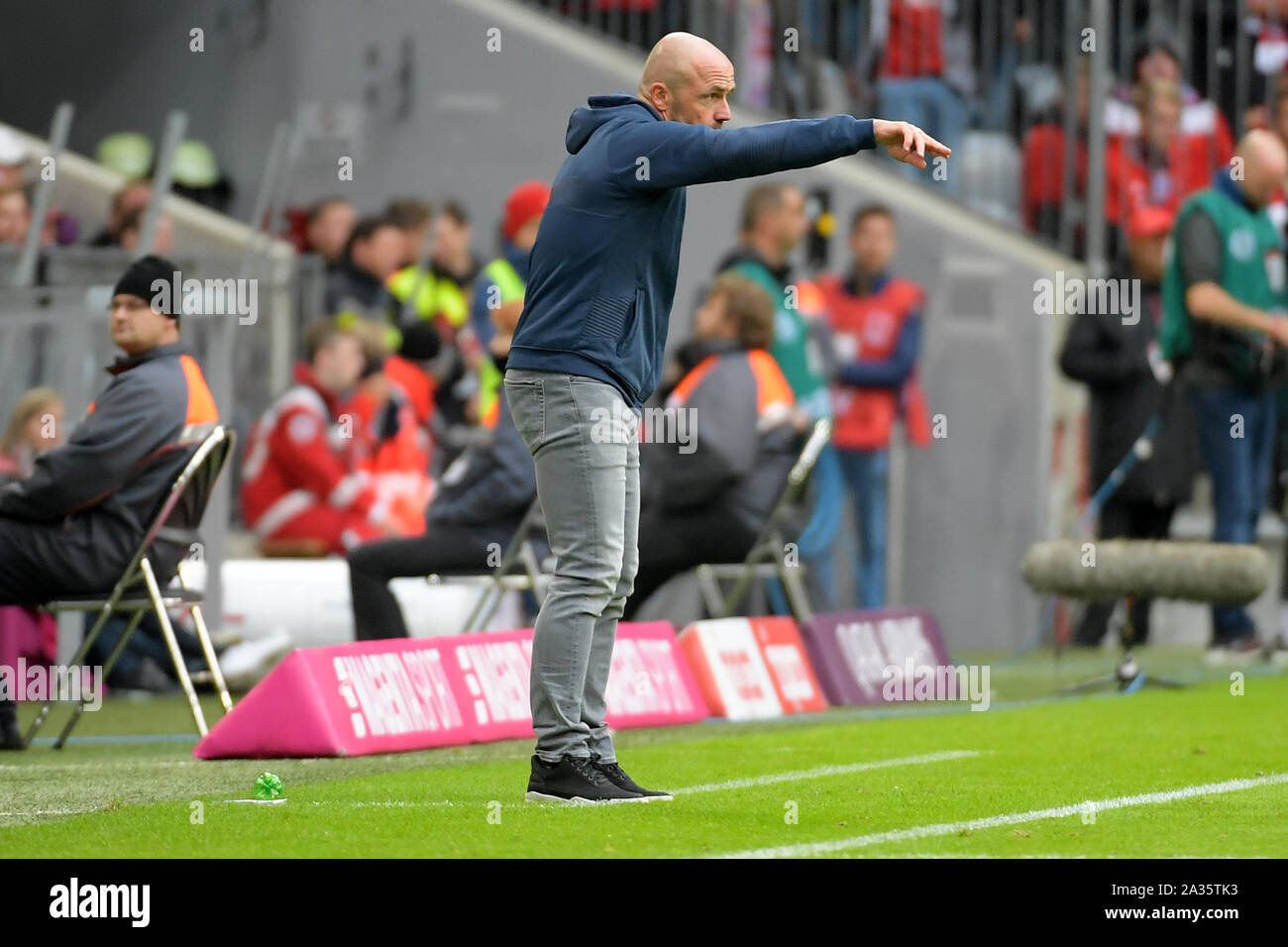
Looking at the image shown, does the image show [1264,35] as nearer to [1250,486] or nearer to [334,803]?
[1250,486]

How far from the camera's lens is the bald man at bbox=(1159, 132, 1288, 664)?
13148 mm

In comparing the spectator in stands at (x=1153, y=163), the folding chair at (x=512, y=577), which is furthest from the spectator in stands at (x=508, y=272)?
the spectator in stands at (x=1153, y=163)

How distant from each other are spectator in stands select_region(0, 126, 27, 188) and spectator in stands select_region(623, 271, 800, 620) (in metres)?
4.93

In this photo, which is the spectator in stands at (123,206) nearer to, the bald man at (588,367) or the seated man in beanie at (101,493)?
the seated man in beanie at (101,493)

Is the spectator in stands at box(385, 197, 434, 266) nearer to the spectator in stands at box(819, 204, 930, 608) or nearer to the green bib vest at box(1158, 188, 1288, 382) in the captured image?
the spectator in stands at box(819, 204, 930, 608)

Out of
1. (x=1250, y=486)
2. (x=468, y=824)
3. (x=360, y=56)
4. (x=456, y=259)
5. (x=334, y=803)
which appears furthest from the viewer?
(x=360, y=56)

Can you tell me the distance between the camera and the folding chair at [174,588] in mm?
9125

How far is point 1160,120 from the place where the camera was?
15703mm

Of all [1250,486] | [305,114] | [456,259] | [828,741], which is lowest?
[828,741]

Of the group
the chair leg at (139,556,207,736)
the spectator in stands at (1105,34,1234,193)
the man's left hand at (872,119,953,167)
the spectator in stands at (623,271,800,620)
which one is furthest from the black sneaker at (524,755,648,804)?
the spectator in stands at (1105,34,1234,193)

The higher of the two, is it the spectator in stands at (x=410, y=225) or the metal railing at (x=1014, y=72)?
the metal railing at (x=1014, y=72)

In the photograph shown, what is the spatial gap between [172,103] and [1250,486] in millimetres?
7885

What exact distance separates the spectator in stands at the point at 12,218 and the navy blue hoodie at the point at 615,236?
7.24 metres
